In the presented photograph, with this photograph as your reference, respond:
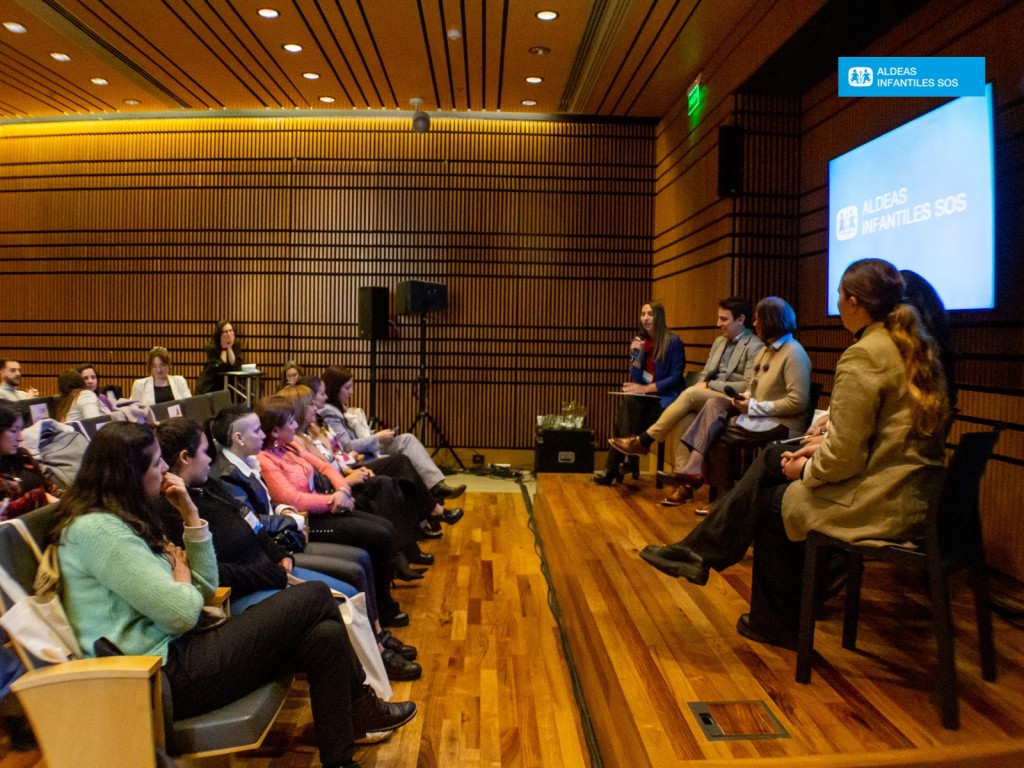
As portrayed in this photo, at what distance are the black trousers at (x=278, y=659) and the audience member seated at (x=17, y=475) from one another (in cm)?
150

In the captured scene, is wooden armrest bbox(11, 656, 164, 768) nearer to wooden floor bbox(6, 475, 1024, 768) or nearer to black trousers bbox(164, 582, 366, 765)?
black trousers bbox(164, 582, 366, 765)

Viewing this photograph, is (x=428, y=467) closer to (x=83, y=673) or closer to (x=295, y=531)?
(x=295, y=531)

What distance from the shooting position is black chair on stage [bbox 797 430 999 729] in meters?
2.09

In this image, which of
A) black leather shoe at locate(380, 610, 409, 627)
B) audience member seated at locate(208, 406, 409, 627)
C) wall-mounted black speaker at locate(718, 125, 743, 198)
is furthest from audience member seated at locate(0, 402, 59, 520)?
wall-mounted black speaker at locate(718, 125, 743, 198)

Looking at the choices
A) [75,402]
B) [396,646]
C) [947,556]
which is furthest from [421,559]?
[947,556]

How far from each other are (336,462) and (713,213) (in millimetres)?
3725

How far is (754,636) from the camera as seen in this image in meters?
2.79

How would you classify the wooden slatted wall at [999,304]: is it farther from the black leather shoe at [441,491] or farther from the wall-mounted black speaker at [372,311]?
the wall-mounted black speaker at [372,311]

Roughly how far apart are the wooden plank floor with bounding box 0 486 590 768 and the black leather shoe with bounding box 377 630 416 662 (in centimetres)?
9

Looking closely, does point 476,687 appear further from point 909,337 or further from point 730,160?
point 730,160

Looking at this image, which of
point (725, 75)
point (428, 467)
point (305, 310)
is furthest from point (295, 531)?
point (305, 310)

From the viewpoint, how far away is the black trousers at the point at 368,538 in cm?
364

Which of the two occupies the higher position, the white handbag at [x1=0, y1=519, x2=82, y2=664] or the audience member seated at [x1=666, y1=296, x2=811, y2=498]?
the audience member seated at [x1=666, y1=296, x2=811, y2=498]

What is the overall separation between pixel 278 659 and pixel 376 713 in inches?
22.5
